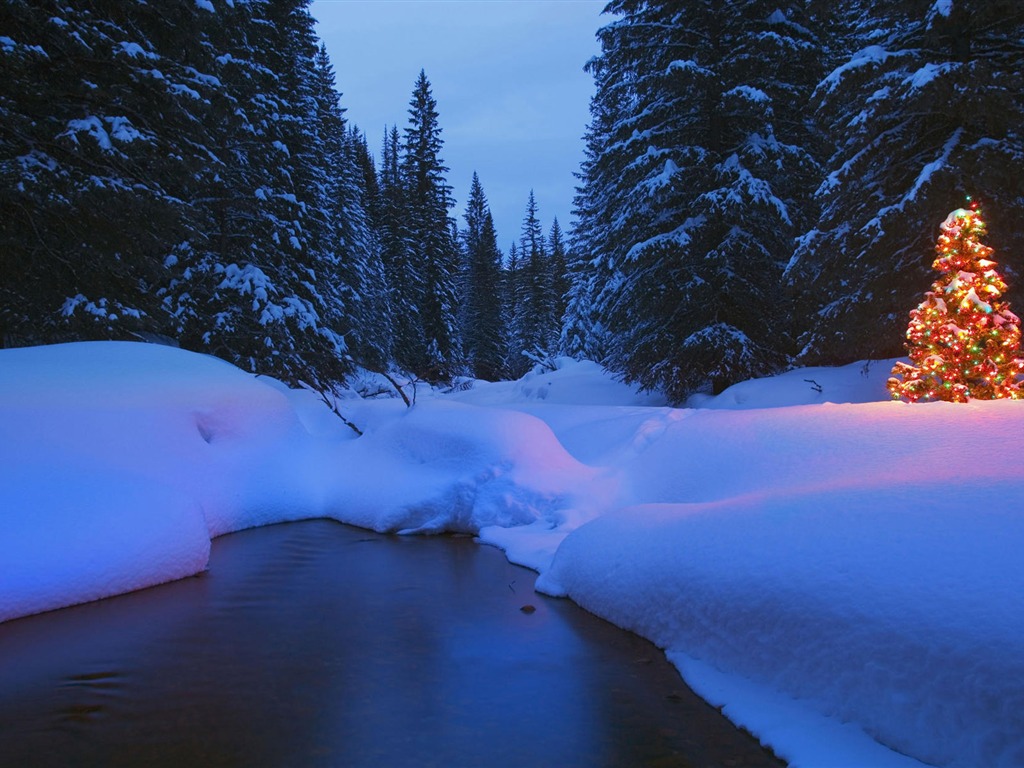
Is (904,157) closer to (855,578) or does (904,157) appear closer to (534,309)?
(855,578)

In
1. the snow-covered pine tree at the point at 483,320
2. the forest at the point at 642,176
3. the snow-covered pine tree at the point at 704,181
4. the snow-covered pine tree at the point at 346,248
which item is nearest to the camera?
the forest at the point at 642,176

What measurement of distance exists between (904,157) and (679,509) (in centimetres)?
912

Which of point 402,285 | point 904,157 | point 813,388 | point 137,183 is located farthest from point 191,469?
point 402,285

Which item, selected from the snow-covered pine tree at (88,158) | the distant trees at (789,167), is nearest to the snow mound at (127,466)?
the snow-covered pine tree at (88,158)

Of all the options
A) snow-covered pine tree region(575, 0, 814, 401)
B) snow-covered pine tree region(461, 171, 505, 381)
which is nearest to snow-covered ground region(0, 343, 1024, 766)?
snow-covered pine tree region(575, 0, 814, 401)

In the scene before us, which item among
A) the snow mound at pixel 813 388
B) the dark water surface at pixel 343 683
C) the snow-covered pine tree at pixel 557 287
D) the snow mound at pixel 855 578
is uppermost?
the snow-covered pine tree at pixel 557 287

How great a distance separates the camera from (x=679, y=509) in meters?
5.82

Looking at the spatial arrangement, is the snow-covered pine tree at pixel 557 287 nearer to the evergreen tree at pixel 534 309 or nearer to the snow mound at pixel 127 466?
the evergreen tree at pixel 534 309

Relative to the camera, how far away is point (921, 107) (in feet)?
32.8

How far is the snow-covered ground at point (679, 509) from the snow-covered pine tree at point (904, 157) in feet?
4.24

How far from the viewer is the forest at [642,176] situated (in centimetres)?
873

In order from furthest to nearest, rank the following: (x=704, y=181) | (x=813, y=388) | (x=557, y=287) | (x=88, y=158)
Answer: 1. (x=557, y=287)
2. (x=704, y=181)
3. (x=813, y=388)
4. (x=88, y=158)

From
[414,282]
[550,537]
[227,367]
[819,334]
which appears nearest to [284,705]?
[550,537]

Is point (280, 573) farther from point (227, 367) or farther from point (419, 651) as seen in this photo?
point (227, 367)
